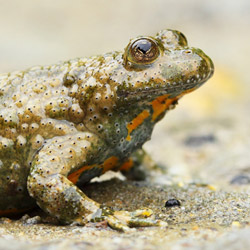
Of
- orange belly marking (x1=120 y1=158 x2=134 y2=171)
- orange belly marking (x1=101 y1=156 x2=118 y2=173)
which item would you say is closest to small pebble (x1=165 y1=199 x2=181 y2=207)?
orange belly marking (x1=101 y1=156 x2=118 y2=173)

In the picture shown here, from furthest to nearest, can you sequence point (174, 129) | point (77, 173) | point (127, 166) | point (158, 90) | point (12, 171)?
point (174, 129) < point (127, 166) < point (77, 173) < point (12, 171) < point (158, 90)

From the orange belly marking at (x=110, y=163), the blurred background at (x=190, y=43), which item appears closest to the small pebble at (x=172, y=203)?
the orange belly marking at (x=110, y=163)

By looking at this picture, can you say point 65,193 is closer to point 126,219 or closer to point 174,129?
point 126,219

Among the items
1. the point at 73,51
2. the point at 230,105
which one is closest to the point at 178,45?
the point at 230,105

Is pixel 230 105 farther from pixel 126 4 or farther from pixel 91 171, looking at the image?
pixel 126 4

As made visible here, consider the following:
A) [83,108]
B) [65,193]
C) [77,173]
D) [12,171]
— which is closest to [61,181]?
[65,193]

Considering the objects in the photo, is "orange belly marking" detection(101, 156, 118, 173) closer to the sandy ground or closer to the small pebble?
the sandy ground
